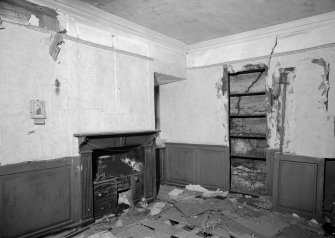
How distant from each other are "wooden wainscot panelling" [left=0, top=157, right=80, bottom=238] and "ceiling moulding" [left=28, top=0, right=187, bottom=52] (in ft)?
6.92

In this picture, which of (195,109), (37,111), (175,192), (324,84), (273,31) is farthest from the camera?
(195,109)

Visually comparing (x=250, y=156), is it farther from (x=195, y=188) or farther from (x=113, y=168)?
(x=113, y=168)

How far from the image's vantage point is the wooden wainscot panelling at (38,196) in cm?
270

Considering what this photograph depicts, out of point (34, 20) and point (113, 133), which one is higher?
point (34, 20)

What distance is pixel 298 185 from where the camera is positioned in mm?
3885

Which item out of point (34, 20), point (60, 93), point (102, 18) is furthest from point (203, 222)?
point (34, 20)

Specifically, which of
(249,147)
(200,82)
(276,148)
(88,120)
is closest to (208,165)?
(249,147)

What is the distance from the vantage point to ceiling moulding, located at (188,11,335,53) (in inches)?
148

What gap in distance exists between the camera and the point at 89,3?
334cm

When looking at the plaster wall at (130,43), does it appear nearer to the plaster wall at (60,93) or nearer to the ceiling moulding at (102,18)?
the ceiling moulding at (102,18)

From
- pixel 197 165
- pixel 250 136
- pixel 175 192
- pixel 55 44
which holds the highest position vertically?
pixel 55 44

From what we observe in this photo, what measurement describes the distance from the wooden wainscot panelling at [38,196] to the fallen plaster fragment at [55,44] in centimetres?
144

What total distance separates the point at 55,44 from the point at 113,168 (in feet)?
6.98

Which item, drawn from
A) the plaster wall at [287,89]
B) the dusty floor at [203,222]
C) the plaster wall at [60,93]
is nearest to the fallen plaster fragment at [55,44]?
the plaster wall at [60,93]
